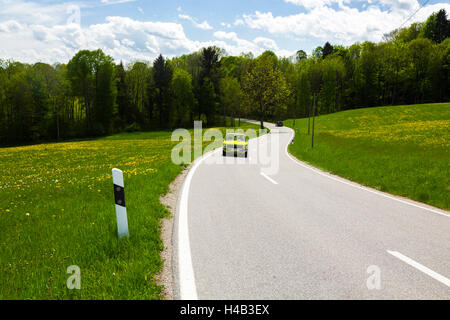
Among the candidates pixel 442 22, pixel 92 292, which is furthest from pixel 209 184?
pixel 442 22

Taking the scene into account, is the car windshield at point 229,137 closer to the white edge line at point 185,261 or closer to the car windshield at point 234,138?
the car windshield at point 234,138

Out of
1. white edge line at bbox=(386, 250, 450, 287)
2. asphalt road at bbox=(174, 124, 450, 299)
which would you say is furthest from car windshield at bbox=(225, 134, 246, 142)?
white edge line at bbox=(386, 250, 450, 287)

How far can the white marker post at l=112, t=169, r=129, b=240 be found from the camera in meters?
4.34

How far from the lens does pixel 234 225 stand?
565 centimetres

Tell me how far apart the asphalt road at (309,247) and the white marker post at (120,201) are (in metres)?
0.98

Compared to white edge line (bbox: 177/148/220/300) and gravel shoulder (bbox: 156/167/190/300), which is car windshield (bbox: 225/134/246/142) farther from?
white edge line (bbox: 177/148/220/300)

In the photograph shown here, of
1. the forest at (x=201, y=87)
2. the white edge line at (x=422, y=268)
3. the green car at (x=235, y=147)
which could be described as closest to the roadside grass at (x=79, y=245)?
the white edge line at (x=422, y=268)

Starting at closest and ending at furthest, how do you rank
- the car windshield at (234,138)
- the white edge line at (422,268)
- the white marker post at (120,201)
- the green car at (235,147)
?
1. the white edge line at (422,268)
2. the white marker post at (120,201)
3. the green car at (235,147)
4. the car windshield at (234,138)

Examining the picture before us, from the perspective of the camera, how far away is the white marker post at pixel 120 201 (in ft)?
14.2

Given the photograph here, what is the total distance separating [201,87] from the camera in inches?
2746

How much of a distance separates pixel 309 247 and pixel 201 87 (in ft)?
225
